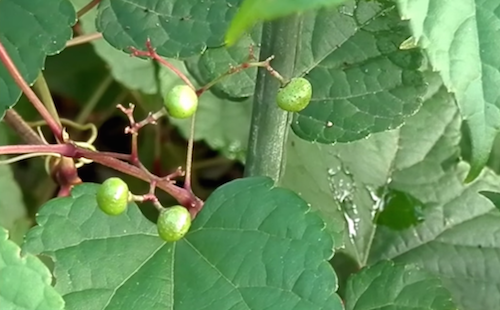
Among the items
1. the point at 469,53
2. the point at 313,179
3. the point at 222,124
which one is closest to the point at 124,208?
the point at 469,53

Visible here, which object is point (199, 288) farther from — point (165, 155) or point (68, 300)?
point (165, 155)

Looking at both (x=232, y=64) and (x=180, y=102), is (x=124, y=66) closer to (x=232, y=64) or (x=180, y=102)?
(x=232, y=64)

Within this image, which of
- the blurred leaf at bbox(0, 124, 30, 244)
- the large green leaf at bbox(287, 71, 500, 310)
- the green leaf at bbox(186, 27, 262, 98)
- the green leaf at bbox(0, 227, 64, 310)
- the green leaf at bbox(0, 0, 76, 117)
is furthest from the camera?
the blurred leaf at bbox(0, 124, 30, 244)

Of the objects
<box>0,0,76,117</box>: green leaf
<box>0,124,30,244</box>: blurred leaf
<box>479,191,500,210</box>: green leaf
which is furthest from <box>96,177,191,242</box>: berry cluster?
<box>0,124,30,244</box>: blurred leaf

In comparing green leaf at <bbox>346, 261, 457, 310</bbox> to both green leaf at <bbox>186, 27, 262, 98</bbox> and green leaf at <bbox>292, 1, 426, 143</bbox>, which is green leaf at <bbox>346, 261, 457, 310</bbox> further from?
green leaf at <bbox>186, 27, 262, 98</bbox>

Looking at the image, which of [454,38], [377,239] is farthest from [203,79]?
[454,38]

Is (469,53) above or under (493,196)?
above

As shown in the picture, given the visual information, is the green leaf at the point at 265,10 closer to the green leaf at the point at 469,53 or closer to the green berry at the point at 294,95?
the green leaf at the point at 469,53
